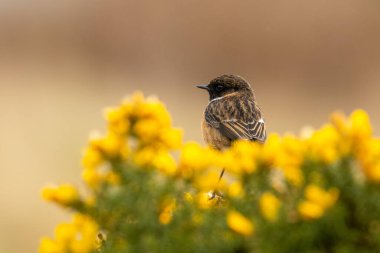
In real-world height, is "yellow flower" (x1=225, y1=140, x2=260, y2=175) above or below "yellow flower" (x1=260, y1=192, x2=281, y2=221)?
above

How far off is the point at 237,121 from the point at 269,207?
518 centimetres

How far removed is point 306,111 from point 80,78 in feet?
10.7

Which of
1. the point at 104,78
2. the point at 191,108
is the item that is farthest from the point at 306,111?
the point at 104,78

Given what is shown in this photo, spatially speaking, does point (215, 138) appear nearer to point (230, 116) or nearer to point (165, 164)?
point (230, 116)

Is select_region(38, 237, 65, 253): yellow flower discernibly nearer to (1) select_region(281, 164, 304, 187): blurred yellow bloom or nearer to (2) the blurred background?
(1) select_region(281, 164, 304, 187): blurred yellow bloom

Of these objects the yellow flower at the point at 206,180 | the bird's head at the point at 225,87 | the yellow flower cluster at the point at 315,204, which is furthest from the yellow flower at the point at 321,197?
the bird's head at the point at 225,87

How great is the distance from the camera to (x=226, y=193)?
279cm

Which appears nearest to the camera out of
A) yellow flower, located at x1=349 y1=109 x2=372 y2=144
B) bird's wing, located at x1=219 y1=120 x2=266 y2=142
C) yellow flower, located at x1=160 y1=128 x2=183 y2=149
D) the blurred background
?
yellow flower, located at x1=349 y1=109 x2=372 y2=144

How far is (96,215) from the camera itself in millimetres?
2777

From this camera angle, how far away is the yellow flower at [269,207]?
8.31ft

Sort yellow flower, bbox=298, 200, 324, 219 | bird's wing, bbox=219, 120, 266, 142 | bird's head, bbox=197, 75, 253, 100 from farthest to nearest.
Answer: bird's head, bbox=197, 75, 253, 100, bird's wing, bbox=219, 120, 266, 142, yellow flower, bbox=298, 200, 324, 219

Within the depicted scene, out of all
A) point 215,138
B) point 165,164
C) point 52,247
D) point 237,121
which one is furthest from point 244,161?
point 237,121

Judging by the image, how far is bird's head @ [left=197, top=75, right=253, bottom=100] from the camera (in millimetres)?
8352

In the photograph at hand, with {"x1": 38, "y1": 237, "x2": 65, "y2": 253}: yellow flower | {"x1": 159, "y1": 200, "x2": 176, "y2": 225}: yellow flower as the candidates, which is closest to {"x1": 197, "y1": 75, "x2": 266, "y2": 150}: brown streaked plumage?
{"x1": 159, "y1": 200, "x2": 176, "y2": 225}: yellow flower
